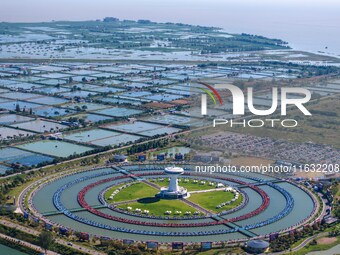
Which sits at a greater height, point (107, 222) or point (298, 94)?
point (298, 94)

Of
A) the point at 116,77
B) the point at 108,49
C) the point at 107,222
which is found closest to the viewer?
the point at 107,222

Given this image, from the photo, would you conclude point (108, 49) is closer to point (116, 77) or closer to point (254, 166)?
point (116, 77)

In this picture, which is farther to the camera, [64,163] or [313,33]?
[313,33]

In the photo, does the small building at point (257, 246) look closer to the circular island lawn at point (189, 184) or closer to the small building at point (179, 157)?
the circular island lawn at point (189, 184)

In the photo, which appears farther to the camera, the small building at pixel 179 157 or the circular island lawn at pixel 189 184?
the small building at pixel 179 157

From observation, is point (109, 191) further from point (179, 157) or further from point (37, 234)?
point (179, 157)

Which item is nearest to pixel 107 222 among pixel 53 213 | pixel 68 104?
pixel 53 213

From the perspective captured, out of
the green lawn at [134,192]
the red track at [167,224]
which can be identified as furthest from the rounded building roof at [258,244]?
the green lawn at [134,192]
